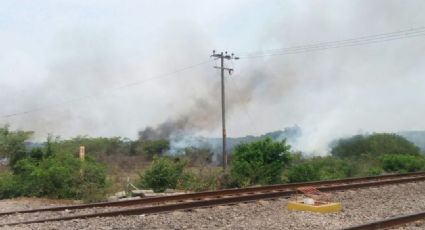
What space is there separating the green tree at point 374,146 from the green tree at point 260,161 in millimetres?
24222

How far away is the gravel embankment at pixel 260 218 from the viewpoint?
34.9 ft

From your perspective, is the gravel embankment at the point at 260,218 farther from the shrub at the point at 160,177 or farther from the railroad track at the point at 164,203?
the shrub at the point at 160,177

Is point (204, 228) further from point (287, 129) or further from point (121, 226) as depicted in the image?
point (287, 129)

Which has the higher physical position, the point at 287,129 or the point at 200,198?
the point at 287,129

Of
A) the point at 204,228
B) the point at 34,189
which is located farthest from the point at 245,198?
the point at 34,189

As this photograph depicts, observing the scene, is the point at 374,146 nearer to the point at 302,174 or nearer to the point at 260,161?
the point at 302,174

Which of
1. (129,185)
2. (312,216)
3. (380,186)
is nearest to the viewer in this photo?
(312,216)

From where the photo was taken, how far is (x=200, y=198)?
1548cm

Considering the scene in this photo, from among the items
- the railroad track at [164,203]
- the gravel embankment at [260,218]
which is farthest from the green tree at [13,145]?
the gravel embankment at [260,218]

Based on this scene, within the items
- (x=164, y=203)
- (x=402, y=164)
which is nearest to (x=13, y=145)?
(x=164, y=203)

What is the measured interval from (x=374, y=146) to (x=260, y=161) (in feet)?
102

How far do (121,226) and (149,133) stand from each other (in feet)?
176

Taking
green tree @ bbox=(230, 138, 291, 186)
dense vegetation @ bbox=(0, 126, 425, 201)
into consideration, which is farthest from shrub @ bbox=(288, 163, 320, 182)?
green tree @ bbox=(230, 138, 291, 186)

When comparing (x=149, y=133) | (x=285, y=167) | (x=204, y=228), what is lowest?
(x=204, y=228)
